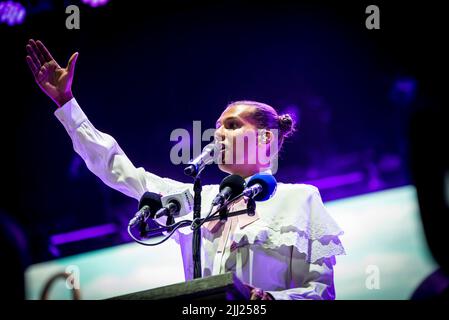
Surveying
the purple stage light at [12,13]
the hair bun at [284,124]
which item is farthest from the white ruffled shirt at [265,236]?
the purple stage light at [12,13]

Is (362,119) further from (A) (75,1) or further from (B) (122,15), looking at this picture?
Answer: (A) (75,1)

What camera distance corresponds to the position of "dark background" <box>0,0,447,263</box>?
3.92 m

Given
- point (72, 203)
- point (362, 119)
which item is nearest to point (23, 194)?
point (72, 203)

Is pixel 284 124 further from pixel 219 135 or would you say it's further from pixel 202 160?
pixel 202 160

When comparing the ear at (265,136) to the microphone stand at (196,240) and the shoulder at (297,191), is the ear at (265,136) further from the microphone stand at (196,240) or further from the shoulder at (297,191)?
the microphone stand at (196,240)

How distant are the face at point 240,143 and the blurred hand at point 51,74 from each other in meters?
0.67

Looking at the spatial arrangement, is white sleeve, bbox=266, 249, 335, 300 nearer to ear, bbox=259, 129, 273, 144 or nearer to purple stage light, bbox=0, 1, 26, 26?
ear, bbox=259, 129, 273, 144

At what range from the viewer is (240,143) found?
269 cm

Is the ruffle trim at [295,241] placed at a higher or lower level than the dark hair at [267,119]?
lower

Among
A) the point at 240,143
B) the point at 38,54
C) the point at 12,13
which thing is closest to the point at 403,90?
the point at 240,143

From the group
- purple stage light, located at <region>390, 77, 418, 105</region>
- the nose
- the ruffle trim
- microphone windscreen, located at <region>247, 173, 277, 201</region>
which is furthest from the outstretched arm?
purple stage light, located at <region>390, 77, 418, 105</region>

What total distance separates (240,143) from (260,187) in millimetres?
580

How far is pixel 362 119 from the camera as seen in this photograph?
3.96 meters

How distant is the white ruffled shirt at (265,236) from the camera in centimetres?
233
